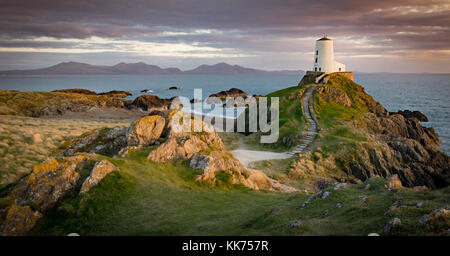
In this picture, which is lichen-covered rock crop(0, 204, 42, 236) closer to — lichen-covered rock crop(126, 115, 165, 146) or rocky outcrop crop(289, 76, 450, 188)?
lichen-covered rock crop(126, 115, 165, 146)

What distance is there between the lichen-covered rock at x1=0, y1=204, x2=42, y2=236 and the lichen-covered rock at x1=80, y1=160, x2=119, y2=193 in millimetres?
2404

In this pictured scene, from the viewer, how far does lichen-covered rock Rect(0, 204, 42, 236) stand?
1251 centimetres

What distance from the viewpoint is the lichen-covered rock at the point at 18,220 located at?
1251 cm

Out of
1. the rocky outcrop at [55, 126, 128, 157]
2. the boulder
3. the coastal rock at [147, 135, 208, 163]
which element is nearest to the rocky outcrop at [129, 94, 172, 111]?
the rocky outcrop at [55, 126, 128, 157]

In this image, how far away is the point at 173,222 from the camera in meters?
13.7

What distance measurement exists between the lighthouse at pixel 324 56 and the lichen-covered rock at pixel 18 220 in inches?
2562

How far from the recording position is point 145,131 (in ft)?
77.3

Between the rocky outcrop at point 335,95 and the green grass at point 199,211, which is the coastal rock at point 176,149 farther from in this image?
the rocky outcrop at point 335,95

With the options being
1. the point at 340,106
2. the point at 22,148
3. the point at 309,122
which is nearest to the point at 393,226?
the point at 22,148

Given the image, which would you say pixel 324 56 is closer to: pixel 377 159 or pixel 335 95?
pixel 335 95
